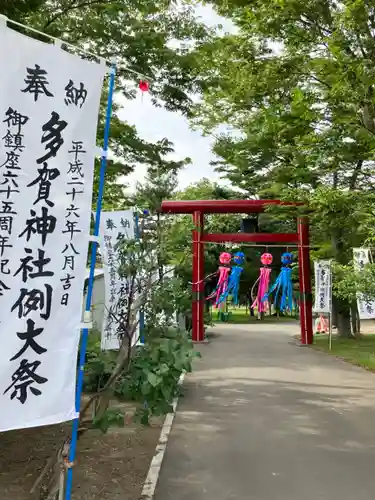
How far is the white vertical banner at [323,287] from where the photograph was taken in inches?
631

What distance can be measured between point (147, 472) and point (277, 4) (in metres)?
8.41

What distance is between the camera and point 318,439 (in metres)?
6.35

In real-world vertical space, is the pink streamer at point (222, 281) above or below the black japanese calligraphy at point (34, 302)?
above

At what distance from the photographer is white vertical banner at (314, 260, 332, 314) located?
16031 millimetres

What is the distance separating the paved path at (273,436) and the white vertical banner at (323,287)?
4.17 meters

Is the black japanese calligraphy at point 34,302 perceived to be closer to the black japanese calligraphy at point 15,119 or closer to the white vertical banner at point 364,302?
the black japanese calligraphy at point 15,119

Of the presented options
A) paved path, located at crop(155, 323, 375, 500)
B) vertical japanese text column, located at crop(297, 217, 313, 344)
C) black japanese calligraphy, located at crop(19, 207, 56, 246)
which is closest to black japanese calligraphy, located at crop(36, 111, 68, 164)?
black japanese calligraphy, located at crop(19, 207, 56, 246)

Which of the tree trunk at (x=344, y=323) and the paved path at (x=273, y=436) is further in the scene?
the tree trunk at (x=344, y=323)

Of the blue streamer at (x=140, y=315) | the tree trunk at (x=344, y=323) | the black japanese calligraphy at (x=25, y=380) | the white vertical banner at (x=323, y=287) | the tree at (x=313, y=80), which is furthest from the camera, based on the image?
the tree trunk at (x=344, y=323)

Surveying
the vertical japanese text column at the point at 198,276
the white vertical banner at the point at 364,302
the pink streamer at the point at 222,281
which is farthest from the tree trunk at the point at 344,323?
the white vertical banner at the point at 364,302

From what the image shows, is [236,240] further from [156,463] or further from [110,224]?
[156,463]

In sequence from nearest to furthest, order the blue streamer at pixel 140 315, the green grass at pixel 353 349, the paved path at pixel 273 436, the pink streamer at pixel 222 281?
the blue streamer at pixel 140 315
the paved path at pixel 273 436
the green grass at pixel 353 349
the pink streamer at pixel 222 281

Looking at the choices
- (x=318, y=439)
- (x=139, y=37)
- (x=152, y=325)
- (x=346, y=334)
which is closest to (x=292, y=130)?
(x=139, y=37)

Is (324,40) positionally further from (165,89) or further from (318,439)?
(318,439)
